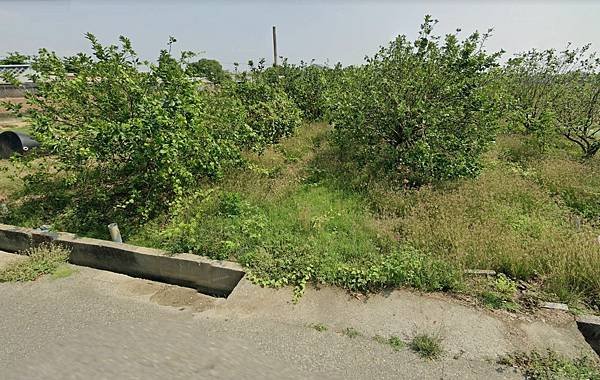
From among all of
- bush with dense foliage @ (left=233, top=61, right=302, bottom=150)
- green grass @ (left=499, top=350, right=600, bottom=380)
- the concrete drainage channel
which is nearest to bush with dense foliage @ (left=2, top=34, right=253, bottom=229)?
the concrete drainage channel

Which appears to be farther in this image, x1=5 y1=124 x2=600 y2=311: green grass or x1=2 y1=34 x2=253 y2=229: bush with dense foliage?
x1=2 y1=34 x2=253 y2=229: bush with dense foliage

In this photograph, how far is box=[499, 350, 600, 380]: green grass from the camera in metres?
2.14

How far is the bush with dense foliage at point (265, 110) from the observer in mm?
7539

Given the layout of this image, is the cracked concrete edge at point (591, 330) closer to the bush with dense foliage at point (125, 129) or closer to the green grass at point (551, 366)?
the green grass at point (551, 366)

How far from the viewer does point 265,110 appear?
7.78 metres

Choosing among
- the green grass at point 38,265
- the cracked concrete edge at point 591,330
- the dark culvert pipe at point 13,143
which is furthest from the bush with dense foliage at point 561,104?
the dark culvert pipe at point 13,143

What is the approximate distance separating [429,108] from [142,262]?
4.71 m

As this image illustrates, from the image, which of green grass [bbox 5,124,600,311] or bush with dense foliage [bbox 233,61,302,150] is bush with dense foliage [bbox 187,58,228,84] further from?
green grass [bbox 5,124,600,311]

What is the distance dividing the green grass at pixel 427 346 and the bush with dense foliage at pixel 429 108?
2.96 metres

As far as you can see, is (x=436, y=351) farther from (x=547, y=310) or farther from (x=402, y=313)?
(x=547, y=310)

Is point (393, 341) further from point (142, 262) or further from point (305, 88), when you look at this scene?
point (305, 88)

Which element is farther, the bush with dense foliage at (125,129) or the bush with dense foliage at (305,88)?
the bush with dense foliage at (305,88)

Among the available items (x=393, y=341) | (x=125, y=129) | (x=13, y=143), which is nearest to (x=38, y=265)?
(x=125, y=129)

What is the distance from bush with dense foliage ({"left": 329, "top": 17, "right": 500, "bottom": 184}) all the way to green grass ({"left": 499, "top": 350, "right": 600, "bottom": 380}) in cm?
301
